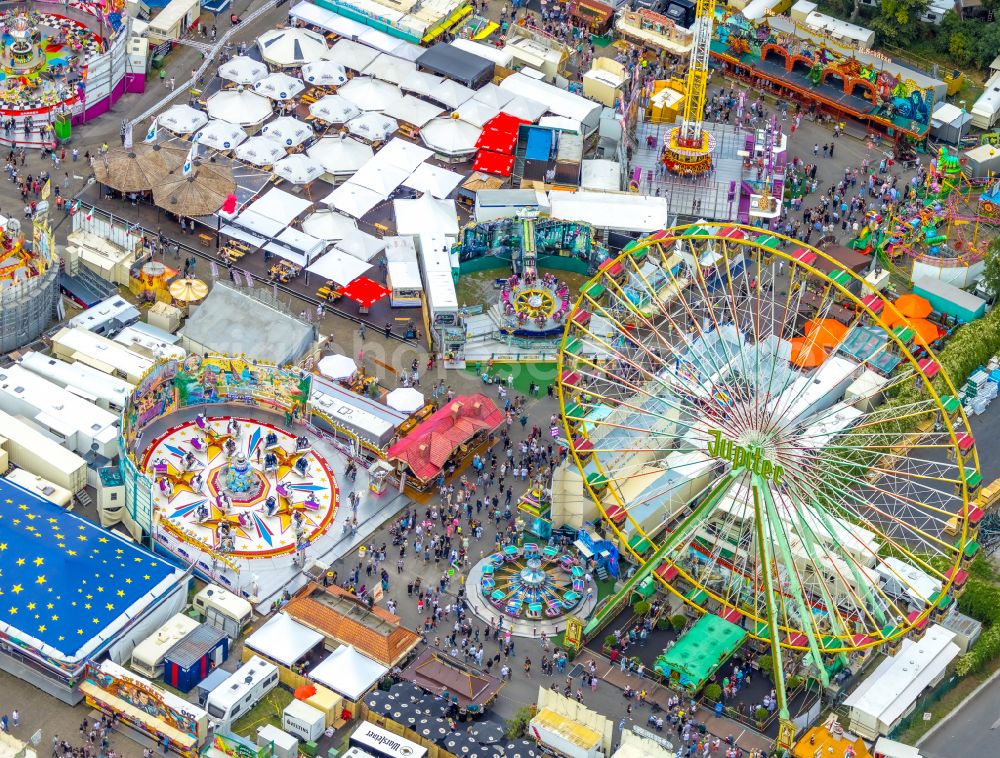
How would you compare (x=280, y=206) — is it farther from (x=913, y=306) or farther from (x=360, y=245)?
(x=913, y=306)

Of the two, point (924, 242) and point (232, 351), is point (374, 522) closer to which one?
point (232, 351)

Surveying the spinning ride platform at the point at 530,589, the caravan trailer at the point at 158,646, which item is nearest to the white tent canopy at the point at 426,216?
the spinning ride platform at the point at 530,589

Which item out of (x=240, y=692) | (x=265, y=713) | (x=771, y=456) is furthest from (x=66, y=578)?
(x=771, y=456)

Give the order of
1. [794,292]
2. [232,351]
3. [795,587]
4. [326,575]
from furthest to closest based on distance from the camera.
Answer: [794,292]
[232,351]
[326,575]
[795,587]

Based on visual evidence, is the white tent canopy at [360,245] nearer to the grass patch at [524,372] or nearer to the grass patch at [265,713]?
the grass patch at [524,372]

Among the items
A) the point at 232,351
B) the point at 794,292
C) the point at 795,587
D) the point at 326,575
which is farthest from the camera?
the point at 794,292

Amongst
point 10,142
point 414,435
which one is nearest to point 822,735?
point 414,435
